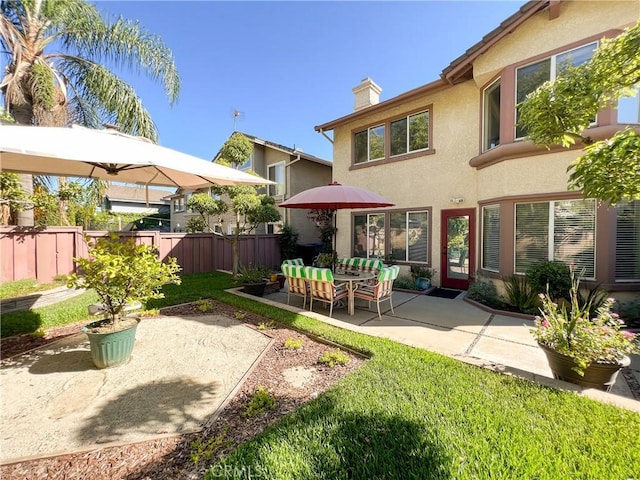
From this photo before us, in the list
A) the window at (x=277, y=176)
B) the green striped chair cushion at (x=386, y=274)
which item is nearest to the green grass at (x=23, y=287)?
the green striped chair cushion at (x=386, y=274)

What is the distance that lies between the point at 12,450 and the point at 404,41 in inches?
542

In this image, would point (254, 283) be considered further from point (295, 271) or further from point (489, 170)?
point (489, 170)

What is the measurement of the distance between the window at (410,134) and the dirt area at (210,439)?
8557 mm

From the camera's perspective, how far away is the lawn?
82.3 inches

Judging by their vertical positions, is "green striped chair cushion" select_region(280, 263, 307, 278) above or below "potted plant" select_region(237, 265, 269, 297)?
above

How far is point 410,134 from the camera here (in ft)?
33.6

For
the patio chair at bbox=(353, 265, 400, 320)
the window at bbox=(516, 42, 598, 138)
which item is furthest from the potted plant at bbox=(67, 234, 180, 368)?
the window at bbox=(516, 42, 598, 138)

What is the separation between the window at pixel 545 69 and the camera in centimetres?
621

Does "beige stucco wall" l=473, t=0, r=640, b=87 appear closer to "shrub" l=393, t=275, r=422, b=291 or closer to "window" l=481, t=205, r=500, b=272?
"window" l=481, t=205, r=500, b=272

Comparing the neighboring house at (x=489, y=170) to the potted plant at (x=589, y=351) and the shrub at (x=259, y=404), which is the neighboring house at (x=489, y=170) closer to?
the potted plant at (x=589, y=351)

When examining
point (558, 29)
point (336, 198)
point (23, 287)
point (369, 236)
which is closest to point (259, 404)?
point (336, 198)

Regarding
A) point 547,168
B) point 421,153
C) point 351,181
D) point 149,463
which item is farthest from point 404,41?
point 149,463

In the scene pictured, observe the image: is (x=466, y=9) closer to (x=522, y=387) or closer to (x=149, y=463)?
(x=522, y=387)

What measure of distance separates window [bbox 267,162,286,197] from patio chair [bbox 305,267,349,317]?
10.6m
